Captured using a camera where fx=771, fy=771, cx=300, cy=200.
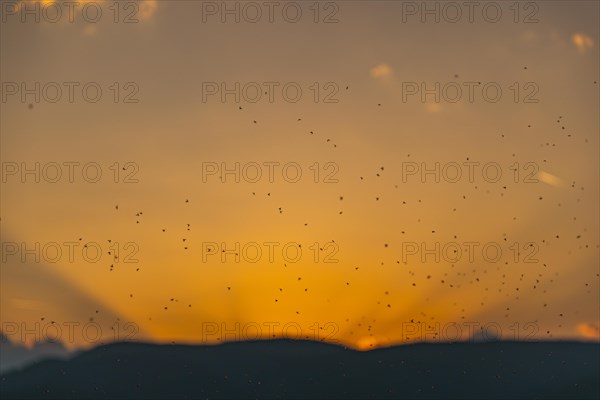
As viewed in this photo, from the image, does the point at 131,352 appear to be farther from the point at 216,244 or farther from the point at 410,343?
the point at 410,343

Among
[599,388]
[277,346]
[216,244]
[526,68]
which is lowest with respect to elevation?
[599,388]

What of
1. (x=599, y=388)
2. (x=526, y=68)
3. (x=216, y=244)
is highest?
(x=526, y=68)

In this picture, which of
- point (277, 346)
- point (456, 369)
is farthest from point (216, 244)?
point (456, 369)

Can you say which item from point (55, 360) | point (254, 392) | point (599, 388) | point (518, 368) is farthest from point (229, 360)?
point (599, 388)

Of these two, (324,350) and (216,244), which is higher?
(216,244)

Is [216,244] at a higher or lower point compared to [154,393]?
higher

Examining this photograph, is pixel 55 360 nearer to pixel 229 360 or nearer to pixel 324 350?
pixel 229 360
